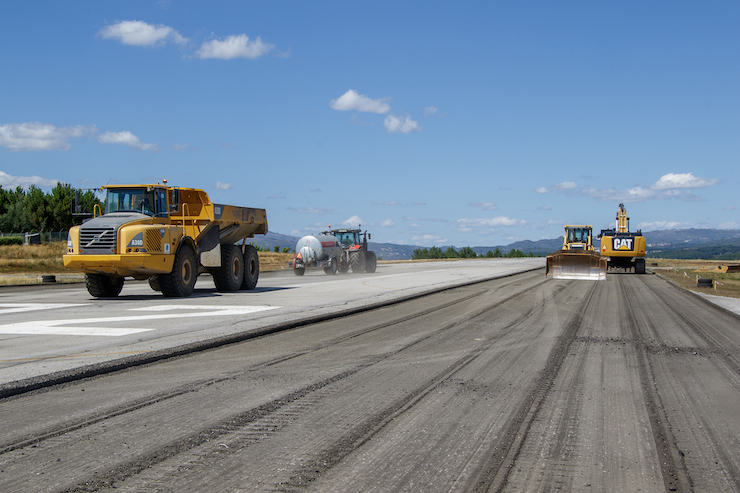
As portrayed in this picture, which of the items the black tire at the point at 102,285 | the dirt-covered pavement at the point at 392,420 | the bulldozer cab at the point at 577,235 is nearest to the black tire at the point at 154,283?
the black tire at the point at 102,285

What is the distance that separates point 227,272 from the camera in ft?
62.0

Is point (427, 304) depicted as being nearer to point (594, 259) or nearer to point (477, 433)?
point (477, 433)

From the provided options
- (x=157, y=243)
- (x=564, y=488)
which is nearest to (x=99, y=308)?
(x=157, y=243)

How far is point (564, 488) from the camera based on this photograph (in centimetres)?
372

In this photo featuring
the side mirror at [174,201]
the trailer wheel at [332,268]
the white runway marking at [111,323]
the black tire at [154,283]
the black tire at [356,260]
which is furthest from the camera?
the black tire at [356,260]

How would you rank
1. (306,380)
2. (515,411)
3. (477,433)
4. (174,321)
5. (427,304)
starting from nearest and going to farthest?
(477,433) < (515,411) < (306,380) < (174,321) < (427,304)

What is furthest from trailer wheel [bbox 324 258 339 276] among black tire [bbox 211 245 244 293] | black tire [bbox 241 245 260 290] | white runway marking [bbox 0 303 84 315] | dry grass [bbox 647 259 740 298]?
white runway marking [bbox 0 303 84 315]

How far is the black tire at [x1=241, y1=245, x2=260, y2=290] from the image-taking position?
20109 millimetres

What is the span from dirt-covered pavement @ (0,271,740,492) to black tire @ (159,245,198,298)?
790 cm

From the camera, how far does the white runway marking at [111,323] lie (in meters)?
9.71

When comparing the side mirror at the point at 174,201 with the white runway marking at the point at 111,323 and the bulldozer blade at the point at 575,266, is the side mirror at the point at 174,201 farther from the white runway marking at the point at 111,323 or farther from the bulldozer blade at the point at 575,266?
the bulldozer blade at the point at 575,266

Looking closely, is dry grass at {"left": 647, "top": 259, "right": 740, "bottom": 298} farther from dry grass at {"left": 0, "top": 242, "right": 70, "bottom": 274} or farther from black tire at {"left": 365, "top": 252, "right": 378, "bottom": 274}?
dry grass at {"left": 0, "top": 242, "right": 70, "bottom": 274}

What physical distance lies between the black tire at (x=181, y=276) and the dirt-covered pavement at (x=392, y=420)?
7.90 meters

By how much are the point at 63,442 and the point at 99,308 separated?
991 centimetres
